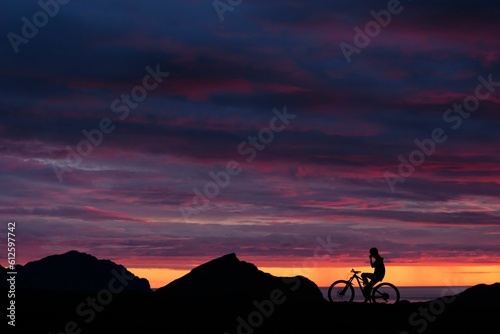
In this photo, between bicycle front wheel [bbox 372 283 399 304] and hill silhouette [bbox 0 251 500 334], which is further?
bicycle front wheel [bbox 372 283 399 304]

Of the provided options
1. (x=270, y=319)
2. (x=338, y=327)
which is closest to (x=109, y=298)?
(x=270, y=319)

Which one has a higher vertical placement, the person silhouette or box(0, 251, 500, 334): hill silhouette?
the person silhouette

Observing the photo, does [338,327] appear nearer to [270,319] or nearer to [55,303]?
[270,319]

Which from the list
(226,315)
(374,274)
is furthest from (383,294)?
(226,315)

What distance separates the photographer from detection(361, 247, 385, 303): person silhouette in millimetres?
27953

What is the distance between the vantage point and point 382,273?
93.3 feet

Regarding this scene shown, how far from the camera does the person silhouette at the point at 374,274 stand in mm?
27953

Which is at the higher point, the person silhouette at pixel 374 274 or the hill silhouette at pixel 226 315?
the person silhouette at pixel 374 274

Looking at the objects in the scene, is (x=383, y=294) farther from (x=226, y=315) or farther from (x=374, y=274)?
(x=226, y=315)

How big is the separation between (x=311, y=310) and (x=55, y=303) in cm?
873

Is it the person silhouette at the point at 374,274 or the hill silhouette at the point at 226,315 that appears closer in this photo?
the hill silhouette at the point at 226,315

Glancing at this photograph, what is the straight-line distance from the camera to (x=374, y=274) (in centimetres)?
2859

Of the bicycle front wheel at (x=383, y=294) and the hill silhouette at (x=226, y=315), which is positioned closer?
the hill silhouette at (x=226, y=315)

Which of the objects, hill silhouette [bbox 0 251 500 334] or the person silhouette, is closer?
hill silhouette [bbox 0 251 500 334]
